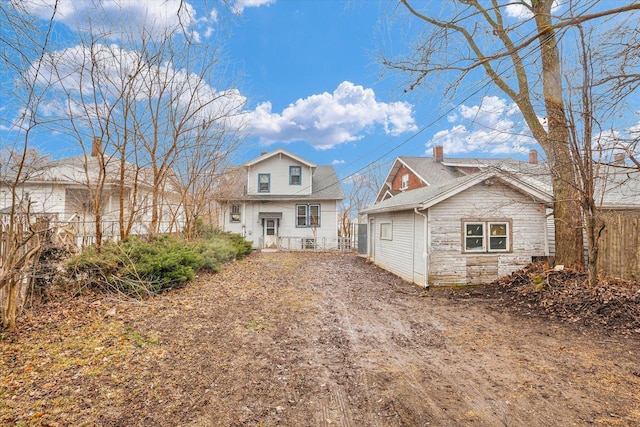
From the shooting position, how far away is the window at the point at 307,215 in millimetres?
18078

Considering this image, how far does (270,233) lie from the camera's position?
18.2m

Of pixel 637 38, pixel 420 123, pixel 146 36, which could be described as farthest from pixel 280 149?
pixel 637 38

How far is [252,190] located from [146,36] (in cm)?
1165

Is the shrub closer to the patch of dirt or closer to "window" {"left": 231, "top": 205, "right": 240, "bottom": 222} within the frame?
the patch of dirt

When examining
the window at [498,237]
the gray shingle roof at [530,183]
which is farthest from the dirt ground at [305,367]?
the gray shingle roof at [530,183]

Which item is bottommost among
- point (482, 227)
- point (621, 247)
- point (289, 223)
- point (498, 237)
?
point (621, 247)

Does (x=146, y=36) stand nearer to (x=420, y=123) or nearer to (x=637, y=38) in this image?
(x=420, y=123)

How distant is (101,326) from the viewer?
4562 millimetres

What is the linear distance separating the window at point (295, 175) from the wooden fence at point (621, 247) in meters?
14.1

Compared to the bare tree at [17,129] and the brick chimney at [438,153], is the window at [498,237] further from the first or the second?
the brick chimney at [438,153]

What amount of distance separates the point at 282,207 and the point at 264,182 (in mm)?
1913

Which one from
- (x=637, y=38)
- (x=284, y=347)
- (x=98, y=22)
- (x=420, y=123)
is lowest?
(x=284, y=347)

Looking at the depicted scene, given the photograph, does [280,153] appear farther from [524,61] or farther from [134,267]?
[524,61]

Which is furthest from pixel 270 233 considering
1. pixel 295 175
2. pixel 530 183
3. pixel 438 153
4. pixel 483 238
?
pixel 530 183
